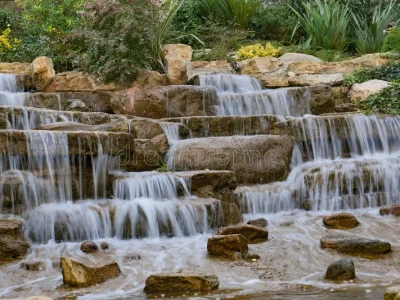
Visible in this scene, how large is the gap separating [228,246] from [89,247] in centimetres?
155

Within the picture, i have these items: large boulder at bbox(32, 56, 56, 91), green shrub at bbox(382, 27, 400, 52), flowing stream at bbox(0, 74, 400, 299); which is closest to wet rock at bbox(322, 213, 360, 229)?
flowing stream at bbox(0, 74, 400, 299)

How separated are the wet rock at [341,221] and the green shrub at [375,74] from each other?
6.01 m

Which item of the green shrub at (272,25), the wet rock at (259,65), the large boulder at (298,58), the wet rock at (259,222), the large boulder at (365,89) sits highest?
the green shrub at (272,25)

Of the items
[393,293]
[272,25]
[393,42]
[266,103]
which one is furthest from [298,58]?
[393,293]

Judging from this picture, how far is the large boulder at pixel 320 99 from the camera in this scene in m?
12.1

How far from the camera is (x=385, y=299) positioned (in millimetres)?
4121

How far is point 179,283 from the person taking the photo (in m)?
5.14

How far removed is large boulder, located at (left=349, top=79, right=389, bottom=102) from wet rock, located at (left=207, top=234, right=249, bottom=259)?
6964mm

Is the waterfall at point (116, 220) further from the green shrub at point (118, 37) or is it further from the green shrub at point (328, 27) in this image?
the green shrub at point (328, 27)

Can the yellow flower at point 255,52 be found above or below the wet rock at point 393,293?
above

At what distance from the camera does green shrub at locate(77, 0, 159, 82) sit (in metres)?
12.3

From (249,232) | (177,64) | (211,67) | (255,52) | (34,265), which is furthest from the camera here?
(255,52)

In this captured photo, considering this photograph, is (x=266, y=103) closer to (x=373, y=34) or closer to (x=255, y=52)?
(x=255, y=52)

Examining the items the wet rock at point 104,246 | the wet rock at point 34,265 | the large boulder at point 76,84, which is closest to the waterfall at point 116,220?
the wet rock at point 104,246
